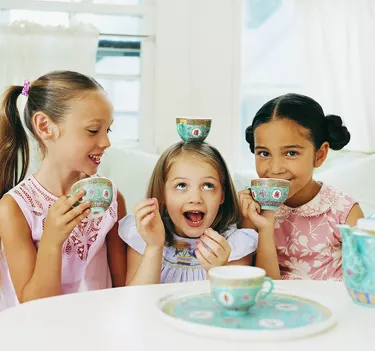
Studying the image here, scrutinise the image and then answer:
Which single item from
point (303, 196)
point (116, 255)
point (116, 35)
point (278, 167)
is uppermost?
point (116, 35)

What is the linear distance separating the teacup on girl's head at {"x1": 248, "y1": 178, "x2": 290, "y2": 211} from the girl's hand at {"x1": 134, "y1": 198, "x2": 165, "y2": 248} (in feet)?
1.01

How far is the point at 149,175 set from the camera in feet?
8.06

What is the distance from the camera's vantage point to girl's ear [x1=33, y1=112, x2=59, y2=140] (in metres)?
1.92

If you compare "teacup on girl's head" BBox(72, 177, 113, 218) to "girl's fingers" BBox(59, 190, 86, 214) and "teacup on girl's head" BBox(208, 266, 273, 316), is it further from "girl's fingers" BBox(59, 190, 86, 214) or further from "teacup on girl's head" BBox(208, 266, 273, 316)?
"teacup on girl's head" BBox(208, 266, 273, 316)

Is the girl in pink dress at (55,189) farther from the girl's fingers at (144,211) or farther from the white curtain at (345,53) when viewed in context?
the white curtain at (345,53)

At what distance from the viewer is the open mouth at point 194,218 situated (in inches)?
75.2

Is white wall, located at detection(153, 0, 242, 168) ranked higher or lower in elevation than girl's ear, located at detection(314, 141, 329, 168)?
higher

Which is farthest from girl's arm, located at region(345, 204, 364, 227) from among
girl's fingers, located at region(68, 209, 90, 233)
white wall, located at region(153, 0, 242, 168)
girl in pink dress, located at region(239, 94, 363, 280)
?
white wall, located at region(153, 0, 242, 168)

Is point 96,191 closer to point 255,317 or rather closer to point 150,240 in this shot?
point 150,240

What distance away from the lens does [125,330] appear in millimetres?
1042

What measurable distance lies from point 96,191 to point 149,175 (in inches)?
32.4

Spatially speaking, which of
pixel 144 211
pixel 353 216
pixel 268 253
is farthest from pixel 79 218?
pixel 353 216

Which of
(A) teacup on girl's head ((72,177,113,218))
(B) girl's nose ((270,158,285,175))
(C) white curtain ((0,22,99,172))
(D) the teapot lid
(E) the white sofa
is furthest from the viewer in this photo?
(C) white curtain ((0,22,99,172))

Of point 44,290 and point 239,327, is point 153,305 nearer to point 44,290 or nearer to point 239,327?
point 239,327
